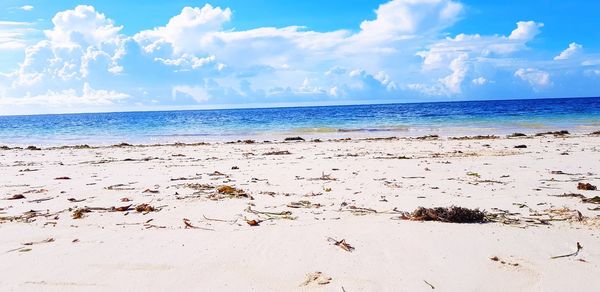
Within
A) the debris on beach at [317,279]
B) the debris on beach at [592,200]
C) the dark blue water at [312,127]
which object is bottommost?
the dark blue water at [312,127]

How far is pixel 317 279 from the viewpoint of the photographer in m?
3.64

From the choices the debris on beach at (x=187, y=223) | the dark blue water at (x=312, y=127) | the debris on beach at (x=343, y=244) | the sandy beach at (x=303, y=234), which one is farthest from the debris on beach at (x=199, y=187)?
the dark blue water at (x=312, y=127)

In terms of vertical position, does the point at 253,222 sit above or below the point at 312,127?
above

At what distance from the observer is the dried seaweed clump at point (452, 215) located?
16.9ft

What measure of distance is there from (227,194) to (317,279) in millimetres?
3732

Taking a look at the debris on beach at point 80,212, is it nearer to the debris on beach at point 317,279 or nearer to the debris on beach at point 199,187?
the debris on beach at point 199,187

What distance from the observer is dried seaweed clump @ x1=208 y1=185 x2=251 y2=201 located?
6.91m

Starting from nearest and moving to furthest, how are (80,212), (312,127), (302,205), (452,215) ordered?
(452,215)
(80,212)
(302,205)
(312,127)

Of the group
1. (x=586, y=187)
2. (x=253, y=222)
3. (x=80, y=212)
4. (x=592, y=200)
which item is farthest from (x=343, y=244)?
(x=586, y=187)

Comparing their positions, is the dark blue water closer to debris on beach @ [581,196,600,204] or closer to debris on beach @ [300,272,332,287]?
debris on beach @ [581,196,600,204]

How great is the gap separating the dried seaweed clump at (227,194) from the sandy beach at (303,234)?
3 cm

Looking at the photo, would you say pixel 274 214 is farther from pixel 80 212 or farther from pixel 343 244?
pixel 80 212

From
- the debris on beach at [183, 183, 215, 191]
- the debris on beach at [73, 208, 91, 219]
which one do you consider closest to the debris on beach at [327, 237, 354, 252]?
the debris on beach at [73, 208, 91, 219]

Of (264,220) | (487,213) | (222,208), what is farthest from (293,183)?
(487,213)
